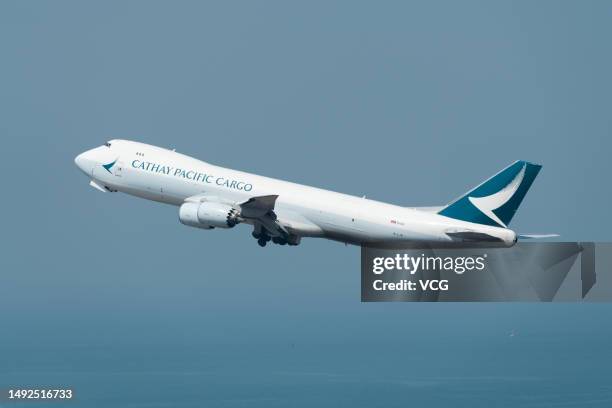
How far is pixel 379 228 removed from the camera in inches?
2982

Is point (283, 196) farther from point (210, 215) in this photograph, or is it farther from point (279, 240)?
point (210, 215)

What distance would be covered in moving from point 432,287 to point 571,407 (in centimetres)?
11428

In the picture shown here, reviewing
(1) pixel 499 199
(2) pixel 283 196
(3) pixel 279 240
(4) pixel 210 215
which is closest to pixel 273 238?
(3) pixel 279 240

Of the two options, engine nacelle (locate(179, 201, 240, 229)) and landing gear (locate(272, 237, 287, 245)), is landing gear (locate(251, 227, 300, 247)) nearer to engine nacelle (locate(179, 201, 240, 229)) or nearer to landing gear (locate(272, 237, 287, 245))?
landing gear (locate(272, 237, 287, 245))

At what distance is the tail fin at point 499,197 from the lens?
77.3m

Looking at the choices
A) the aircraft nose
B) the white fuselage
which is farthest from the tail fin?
the aircraft nose

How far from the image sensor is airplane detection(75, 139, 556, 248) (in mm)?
75875

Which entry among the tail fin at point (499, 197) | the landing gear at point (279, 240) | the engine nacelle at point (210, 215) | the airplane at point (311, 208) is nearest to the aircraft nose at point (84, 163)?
the airplane at point (311, 208)

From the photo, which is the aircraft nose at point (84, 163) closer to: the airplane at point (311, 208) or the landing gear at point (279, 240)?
the airplane at point (311, 208)

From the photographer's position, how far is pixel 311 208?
253ft

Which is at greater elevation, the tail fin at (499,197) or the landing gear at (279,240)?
the tail fin at (499,197)

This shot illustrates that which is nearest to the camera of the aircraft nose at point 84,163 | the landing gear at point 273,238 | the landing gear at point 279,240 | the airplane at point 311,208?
the airplane at point 311,208

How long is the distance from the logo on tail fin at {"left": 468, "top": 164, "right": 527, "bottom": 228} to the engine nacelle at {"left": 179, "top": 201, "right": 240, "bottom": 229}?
53.8 feet

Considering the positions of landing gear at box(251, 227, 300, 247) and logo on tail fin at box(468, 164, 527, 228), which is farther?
landing gear at box(251, 227, 300, 247)
